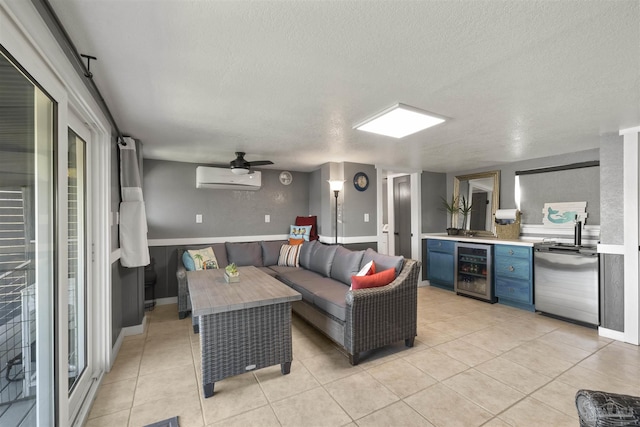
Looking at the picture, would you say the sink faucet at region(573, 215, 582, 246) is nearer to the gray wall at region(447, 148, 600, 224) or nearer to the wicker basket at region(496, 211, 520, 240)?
the gray wall at region(447, 148, 600, 224)

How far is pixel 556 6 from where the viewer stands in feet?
3.85

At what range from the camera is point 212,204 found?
15.4 ft

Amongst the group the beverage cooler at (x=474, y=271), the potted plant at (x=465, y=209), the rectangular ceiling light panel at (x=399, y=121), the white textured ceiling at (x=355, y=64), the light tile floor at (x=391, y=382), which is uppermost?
the white textured ceiling at (x=355, y=64)

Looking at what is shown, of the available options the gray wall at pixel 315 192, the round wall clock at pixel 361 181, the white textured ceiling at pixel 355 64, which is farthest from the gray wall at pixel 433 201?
the white textured ceiling at pixel 355 64

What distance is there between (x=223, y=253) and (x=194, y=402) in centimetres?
247

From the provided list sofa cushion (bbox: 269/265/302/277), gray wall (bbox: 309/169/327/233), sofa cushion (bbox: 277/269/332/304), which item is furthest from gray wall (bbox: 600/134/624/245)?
sofa cushion (bbox: 269/265/302/277)

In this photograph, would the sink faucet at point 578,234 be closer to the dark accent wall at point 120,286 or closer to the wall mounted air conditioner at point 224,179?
the wall mounted air conditioner at point 224,179

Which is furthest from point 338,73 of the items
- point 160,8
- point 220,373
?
point 220,373

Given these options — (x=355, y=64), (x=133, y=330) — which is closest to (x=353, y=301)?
(x=355, y=64)

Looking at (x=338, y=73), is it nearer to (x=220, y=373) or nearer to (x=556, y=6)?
(x=556, y=6)

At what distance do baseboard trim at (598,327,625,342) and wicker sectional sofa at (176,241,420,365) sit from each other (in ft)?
7.18

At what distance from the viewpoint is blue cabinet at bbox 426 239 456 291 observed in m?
4.96

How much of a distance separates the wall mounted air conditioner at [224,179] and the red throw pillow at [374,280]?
8.56ft

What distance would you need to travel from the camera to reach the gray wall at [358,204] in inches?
181
